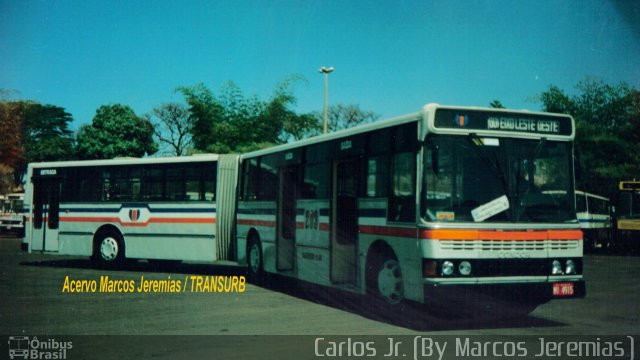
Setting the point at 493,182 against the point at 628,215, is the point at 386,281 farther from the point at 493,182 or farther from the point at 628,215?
the point at 628,215

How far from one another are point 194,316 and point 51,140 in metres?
51.8

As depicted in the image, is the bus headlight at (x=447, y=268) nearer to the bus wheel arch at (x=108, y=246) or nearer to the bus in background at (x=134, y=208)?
the bus in background at (x=134, y=208)

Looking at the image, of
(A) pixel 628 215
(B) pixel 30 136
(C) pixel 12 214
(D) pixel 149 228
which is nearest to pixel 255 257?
(D) pixel 149 228

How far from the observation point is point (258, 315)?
33.7 feet

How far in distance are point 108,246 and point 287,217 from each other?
6.63m

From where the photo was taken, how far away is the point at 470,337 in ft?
27.9

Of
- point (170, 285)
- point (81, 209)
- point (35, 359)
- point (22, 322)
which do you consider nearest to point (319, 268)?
point (170, 285)

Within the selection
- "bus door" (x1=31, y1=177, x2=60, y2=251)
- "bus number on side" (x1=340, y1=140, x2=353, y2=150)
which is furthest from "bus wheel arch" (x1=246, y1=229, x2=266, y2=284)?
"bus door" (x1=31, y1=177, x2=60, y2=251)

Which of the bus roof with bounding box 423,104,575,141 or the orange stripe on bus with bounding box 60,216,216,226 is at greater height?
the bus roof with bounding box 423,104,575,141

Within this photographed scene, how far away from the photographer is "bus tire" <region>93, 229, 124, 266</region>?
18.2 metres

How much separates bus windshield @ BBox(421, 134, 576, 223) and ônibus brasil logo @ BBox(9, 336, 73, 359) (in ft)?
15.7

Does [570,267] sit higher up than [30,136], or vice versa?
[30,136]

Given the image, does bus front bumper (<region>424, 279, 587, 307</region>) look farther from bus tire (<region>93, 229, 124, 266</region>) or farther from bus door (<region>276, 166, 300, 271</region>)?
bus tire (<region>93, 229, 124, 266</region>)

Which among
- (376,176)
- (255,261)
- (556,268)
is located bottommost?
(255,261)
